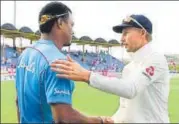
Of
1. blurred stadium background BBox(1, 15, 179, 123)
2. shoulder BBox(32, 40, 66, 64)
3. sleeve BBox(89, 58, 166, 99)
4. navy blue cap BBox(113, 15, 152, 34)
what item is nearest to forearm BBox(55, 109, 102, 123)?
sleeve BBox(89, 58, 166, 99)

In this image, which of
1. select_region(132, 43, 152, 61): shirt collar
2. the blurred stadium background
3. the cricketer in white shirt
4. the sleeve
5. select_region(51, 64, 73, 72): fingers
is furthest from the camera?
the blurred stadium background

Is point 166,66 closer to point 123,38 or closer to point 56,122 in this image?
point 123,38

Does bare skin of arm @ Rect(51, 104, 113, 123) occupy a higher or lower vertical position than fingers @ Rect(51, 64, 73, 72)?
lower

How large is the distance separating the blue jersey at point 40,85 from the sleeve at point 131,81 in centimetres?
15

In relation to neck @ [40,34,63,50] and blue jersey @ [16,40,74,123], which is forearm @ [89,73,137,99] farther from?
neck @ [40,34,63,50]

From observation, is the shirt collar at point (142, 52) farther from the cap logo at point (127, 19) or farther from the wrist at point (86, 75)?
the wrist at point (86, 75)

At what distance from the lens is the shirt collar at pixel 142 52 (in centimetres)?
230

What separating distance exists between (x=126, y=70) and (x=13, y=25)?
22.2 meters

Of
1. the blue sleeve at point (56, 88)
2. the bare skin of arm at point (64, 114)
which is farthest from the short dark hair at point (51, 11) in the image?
the bare skin of arm at point (64, 114)

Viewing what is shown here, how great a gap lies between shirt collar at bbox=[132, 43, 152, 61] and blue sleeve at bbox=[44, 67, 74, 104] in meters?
0.51

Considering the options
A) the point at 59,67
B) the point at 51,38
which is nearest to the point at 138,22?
Result: the point at 51,38

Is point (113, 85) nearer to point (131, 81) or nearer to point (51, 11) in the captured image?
point (131, 81)

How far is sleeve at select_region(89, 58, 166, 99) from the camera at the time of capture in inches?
79.7

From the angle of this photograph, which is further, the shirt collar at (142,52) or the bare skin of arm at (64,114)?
the shirt collar at (142,52)
